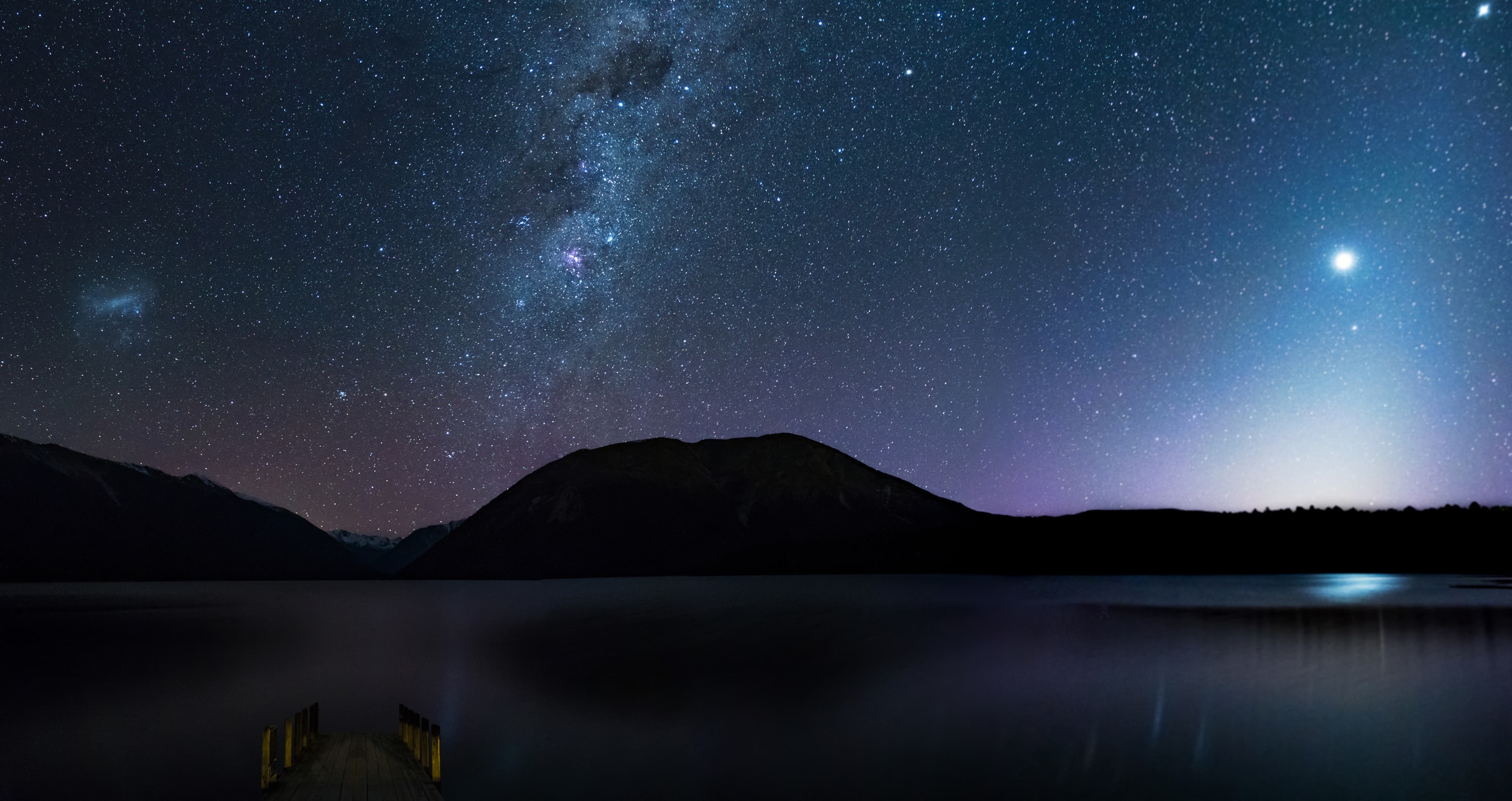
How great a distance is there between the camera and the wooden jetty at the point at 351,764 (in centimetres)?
1553

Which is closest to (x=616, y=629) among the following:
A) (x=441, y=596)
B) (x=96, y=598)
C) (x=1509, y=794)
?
(x=1509, y=794)

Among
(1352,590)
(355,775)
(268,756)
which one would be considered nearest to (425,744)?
(355,775)

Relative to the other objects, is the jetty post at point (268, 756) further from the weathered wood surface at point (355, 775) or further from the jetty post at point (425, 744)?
the jetty post at point (425, 744)

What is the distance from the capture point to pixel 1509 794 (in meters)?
18.4

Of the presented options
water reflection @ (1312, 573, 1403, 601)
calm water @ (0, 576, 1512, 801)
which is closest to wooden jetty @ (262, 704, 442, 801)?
calm water @ (0, 576, 1512, 801)

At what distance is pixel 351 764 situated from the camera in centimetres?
1803

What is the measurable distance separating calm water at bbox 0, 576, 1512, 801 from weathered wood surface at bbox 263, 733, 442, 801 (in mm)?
1833

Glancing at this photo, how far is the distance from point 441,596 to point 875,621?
124106 mm

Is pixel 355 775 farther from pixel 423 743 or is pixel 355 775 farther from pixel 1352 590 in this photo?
pixel 1352 590

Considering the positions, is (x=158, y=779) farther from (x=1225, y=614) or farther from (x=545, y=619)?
(x=1225, y=614)

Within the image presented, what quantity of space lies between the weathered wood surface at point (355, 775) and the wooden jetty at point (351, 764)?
0.01m

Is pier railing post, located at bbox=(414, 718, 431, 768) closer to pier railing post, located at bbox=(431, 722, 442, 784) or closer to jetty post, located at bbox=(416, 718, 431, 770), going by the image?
jetty post, located at bbox=(416, 718, 431, 770)

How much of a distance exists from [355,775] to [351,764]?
45.5 inches

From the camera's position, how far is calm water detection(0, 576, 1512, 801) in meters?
20.5
